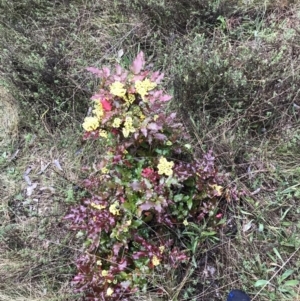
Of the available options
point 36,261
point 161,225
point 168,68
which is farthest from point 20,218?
point 168,68

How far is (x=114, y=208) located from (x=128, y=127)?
0.42 metres

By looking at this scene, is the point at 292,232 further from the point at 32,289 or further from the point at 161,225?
the point at 32,289

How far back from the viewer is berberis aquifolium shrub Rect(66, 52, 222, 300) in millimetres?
2012

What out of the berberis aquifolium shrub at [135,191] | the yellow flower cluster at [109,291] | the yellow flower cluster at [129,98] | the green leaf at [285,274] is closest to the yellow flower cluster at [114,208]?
the berberis aquifolium shrub at [135,191]

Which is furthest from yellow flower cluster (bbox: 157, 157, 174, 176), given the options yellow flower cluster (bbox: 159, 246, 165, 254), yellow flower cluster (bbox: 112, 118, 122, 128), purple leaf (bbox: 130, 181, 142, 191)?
yellow flower cluster (bbox: 159, 246, 165, 254)

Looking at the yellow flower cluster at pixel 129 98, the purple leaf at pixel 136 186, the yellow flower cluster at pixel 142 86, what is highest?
the yellow flower cluster at pixel 142 86

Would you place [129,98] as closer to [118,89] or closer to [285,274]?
[118,89]

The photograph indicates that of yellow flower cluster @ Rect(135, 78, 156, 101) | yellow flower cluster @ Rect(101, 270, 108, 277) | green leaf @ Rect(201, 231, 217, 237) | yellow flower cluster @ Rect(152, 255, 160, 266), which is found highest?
yellow flower cluster @ Rect(135, 78, 156, 101)

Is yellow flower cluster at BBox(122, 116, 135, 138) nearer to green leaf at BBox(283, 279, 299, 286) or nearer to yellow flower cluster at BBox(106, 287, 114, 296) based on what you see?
yellow flower cluster at BBox(106, 287, 114, 296)

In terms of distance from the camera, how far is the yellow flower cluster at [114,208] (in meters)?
2.12

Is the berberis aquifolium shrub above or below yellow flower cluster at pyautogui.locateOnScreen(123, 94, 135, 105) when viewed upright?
below

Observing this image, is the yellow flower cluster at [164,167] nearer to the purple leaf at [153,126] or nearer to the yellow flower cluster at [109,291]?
the purple leaf at [153,126]

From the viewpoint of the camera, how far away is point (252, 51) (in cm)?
256

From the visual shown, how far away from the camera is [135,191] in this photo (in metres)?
2.10
